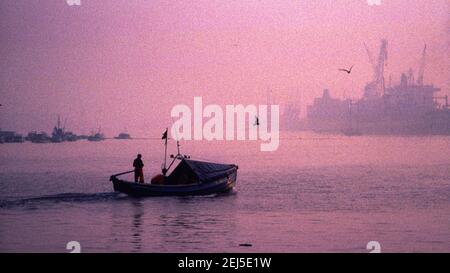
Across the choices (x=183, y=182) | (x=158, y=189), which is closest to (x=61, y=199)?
(x=158, y=189)

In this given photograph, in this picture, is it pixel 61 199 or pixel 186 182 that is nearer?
pixel 61 199

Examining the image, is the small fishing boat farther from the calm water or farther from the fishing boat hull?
the calm water

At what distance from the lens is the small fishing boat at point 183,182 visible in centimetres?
4475

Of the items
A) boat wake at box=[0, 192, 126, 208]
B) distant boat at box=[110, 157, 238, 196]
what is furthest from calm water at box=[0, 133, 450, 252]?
distant boat at box=[110, 157, 238, 196]

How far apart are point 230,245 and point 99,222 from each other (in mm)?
9713

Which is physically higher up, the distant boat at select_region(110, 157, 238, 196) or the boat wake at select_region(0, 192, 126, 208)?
the distant boat at select_region(110, 157, 238, 196)

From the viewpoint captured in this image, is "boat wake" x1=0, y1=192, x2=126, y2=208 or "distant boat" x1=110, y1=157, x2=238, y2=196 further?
"distant boat" x1=110, y1=157, x2=238, y2=196

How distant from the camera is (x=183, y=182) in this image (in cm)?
4638

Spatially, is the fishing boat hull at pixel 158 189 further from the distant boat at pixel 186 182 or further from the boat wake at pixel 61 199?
the boat wake at pixel 61 199

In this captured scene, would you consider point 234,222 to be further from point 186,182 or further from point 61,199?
point 61,199

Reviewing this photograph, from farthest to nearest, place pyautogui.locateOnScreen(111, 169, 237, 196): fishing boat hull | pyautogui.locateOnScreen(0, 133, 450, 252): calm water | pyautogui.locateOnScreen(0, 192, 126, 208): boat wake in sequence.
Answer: pyautogui.locateOnScreen(111, 169, 237, 196): fishing boat hull
pyautogui.locateOnScreen(0, 192, 126, 208): boat wake
pyautogui.locateOnScreen(0, 133, 450, 252): calm water

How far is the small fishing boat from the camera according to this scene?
44.8m

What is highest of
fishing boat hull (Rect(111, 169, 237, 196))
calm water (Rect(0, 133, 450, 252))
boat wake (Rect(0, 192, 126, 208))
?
fishing boat hull (Rect(111, 169, 237, 196))
